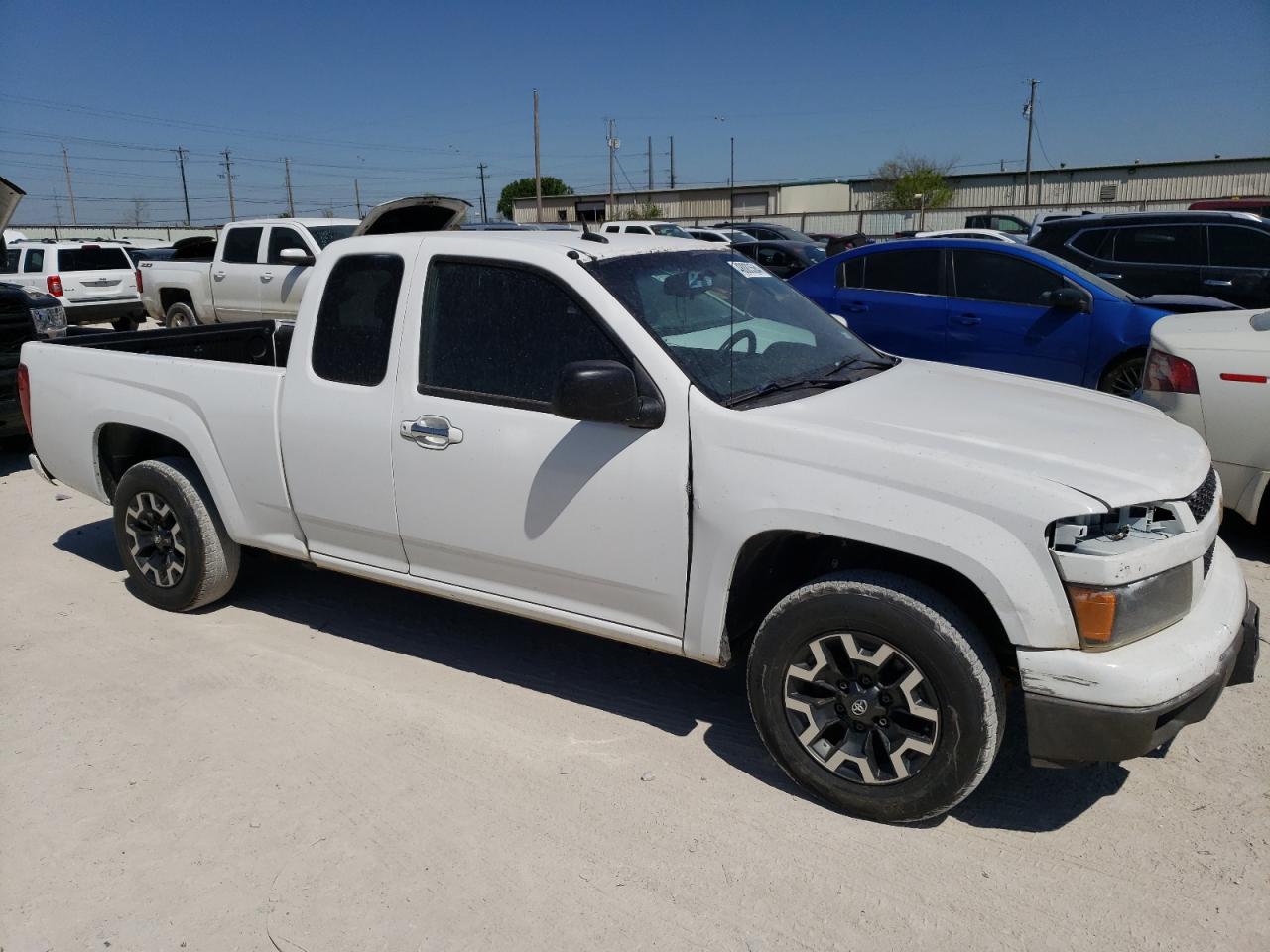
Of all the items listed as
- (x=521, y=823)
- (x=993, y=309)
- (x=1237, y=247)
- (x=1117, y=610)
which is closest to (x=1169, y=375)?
(x=993, y=309)

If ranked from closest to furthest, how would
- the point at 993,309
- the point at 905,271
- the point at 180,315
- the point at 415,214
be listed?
1. the point at 415,214
2. the point at 993,309
3. the point at 905,271
4. the point at 180,315

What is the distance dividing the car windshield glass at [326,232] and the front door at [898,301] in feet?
24.5

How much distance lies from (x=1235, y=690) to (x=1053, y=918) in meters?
1.83

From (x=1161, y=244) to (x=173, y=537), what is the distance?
1011cm

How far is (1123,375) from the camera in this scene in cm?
729

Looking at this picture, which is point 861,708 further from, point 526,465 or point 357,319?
point 357,319

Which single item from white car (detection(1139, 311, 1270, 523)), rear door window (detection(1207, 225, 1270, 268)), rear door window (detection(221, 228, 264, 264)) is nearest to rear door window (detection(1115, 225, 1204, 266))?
rear door window (detection(1207, 225, 1270, 268))

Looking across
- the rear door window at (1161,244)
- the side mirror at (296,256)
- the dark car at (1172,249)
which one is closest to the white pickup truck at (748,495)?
the side mirror at (296,256)

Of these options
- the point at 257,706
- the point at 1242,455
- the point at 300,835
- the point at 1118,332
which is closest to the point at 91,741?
the point at 257,706

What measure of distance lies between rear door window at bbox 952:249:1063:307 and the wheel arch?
5011mm

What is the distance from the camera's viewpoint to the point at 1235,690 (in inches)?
159

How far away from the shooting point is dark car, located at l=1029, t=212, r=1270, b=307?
1023 centimetres

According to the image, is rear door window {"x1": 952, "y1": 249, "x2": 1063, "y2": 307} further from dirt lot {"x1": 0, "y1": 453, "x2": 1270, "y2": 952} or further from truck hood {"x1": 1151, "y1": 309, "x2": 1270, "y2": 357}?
dirt lot {"x1": 0, "y1": 453, "x2": 1270, "y2": 952}

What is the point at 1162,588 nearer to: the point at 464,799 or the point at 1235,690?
the point at 1235,690
